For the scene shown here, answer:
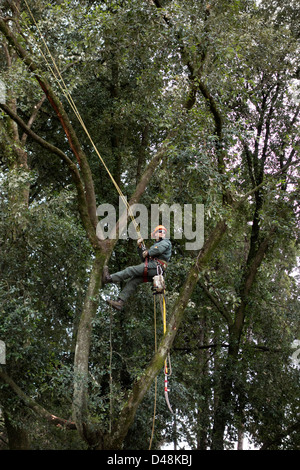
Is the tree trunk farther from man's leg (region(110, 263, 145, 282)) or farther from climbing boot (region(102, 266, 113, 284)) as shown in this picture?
man's leg (region(110, 263, 145, 282))

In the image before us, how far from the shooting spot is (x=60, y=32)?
29.5 feet

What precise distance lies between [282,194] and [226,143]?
7.36 ft

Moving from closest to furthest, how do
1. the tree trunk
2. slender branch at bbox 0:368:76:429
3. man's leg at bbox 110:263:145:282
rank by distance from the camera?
slender branch at bbox 0:368:76:429, man's leg at bbox 110:263:145:282, the tree trunk

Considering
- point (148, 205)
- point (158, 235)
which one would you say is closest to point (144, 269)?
point (158, 235)

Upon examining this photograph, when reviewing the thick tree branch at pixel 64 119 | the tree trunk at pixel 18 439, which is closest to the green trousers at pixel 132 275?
the thick tree branch at pixel 64 119

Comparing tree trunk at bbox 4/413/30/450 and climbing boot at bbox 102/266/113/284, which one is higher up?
climbing boot at bbox 102/266/113/284

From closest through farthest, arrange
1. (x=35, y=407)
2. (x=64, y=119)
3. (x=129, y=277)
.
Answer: (x=64, y=119)
(x=35, y=407)
(x=129, y=277)

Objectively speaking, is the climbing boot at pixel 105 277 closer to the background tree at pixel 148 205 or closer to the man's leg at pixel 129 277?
the man's leg at pixel 129 277

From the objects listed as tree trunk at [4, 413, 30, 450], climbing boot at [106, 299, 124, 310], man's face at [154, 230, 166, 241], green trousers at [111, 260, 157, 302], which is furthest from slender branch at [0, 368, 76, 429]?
man's face at [154, 230, 166, 241]

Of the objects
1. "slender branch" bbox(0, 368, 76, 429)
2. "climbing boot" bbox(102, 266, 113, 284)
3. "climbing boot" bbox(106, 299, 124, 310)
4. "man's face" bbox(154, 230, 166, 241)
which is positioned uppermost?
"man's face" bbox(154, 230, 166, 241)

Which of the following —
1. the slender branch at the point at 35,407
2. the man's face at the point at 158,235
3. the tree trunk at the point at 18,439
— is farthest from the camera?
the tree trunk at the point at 18,439

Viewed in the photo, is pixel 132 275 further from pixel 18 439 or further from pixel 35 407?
pixel 18 439
